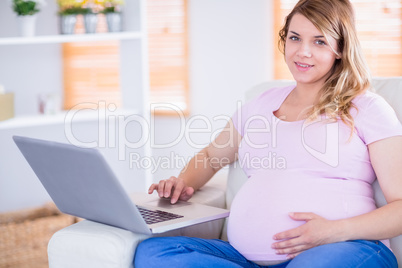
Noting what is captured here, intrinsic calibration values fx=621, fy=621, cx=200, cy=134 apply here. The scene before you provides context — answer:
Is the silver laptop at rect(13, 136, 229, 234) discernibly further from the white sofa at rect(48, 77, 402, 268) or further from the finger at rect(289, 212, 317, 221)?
the finger at rect(289, 212, 317, 221)

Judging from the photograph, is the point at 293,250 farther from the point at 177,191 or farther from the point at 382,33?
the point at 382,33

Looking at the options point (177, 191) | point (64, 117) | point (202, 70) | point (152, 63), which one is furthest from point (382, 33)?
point (177, 191)

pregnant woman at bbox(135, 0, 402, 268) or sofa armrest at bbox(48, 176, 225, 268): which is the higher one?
pregnant woman at bbox(135, 0, 402, 268)

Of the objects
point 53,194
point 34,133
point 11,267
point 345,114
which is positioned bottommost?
point 11,267

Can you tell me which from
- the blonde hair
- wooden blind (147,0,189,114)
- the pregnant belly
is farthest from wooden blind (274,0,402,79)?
the pregnant belly

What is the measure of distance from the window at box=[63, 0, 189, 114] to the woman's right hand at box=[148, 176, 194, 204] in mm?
1909

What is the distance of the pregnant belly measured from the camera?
1683mm

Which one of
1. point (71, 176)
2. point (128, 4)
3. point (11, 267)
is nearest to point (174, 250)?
point (71, 176)

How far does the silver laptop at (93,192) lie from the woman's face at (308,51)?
48 cm

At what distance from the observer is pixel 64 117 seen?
309 cm

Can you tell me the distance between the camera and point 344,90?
1812 mm

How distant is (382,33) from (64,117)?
1.71 metres

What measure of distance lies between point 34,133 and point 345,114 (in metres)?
2.42

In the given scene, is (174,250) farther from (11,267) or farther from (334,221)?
(11,267)
